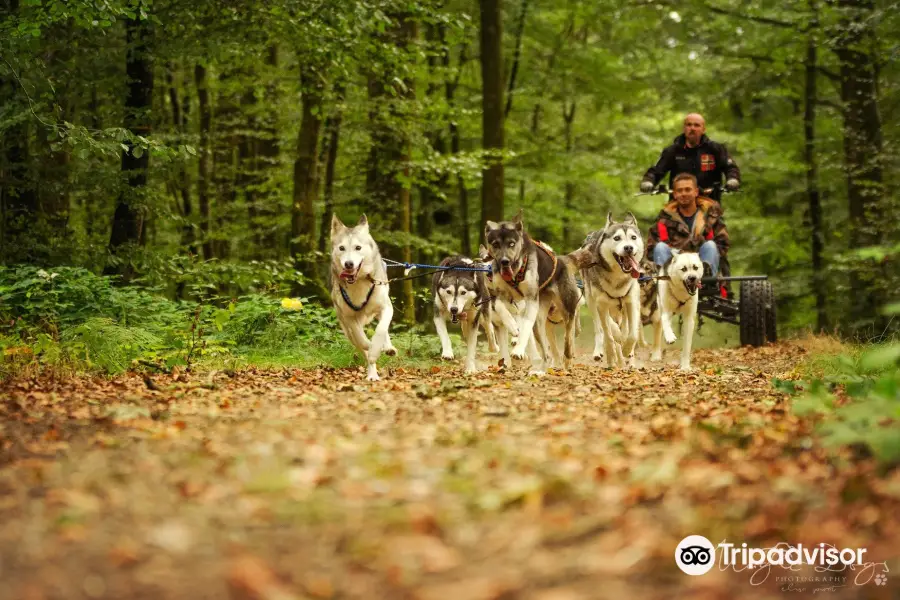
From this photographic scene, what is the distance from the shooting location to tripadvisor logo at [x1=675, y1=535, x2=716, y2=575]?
269 centimetres

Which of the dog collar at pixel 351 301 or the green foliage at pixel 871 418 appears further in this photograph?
the dog collar at pixel 351 301

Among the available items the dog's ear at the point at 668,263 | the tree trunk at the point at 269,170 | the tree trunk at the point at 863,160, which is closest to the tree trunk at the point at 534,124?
the tree trunk at the point at 269,170

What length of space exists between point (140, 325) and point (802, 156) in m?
17.9

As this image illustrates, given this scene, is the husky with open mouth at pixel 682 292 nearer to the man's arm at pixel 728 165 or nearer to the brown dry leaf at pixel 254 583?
the man's arm at pixel 728 165

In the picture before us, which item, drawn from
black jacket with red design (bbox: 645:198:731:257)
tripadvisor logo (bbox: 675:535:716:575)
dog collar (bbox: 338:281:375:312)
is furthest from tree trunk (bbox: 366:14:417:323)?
tripadvisor logo (bbox: 675:535:716:575)

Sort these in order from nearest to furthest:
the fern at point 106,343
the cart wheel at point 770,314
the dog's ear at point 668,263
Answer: the fern at point 106,343 < the dog's ear at point 668,263 < the cart wheel at point 770,314

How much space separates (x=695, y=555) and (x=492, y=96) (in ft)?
46.0

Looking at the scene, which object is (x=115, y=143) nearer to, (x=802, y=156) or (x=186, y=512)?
(x=186, y=512)

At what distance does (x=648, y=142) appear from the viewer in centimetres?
2341

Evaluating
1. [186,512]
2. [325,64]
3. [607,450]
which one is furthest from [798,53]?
[186,512]

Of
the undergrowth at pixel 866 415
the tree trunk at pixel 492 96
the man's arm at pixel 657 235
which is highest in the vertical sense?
the tree trunk at pixel 492 96

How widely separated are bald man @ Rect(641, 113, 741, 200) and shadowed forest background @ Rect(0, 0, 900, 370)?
237cm

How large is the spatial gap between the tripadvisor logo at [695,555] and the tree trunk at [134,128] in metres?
10.6

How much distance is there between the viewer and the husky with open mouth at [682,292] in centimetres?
994
